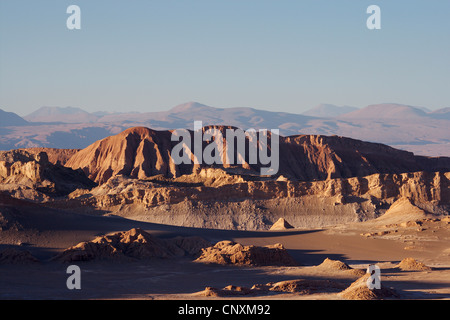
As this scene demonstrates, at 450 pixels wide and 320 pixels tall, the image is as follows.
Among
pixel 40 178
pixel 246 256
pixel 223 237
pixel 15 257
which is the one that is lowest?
pixel 223 237

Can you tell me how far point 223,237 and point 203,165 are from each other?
51.4m

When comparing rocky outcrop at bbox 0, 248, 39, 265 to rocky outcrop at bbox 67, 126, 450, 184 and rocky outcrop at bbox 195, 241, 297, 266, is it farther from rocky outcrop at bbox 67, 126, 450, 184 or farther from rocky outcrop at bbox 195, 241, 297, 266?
rocky outcrop at bbox 67, 126, 450, 184

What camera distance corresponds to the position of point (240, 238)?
4525cm

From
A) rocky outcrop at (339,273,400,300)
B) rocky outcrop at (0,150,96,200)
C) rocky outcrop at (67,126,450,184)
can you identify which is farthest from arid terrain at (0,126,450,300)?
rocky outcrop at (67,126,450,184)

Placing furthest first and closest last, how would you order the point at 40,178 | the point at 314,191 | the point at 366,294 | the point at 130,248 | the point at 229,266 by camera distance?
the point at 40,178 < the point at 314,191 < the point at 130,248 < the point at 229,266 < the point at 366,294

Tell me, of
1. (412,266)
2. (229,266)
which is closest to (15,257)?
(229,266)

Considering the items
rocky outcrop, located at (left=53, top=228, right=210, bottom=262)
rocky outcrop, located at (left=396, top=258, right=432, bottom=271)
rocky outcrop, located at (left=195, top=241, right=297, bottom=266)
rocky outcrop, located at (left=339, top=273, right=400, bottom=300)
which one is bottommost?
rocky outcrop, located at (left=396, top=258, right=432, bottom=271)

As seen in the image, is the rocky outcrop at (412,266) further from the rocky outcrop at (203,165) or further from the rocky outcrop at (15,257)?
the rocky outcrop at (203,165)

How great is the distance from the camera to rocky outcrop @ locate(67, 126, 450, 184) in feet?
322

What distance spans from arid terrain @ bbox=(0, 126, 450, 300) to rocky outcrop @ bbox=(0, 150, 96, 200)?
0.17 m

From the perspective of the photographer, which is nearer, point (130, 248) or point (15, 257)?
point (15, 257)

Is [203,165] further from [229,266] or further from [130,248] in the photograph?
[229,266]

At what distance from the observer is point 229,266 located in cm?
3550

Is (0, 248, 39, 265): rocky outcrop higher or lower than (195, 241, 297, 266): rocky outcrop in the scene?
higher
